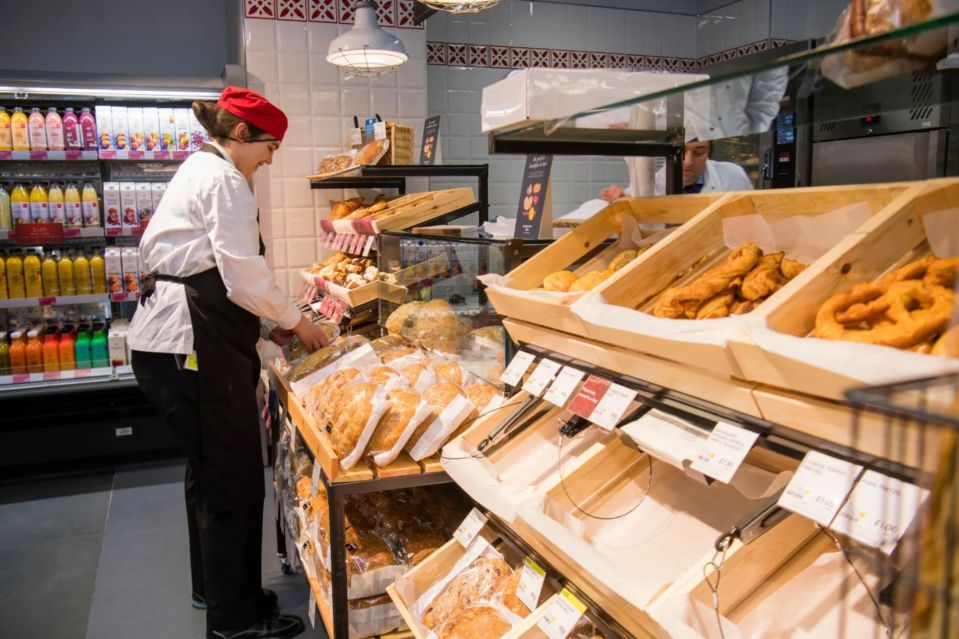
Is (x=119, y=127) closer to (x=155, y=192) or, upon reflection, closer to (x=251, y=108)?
(x=155, y=192)

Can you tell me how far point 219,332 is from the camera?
2887 mm

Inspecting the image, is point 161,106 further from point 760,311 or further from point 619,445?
point 760,311

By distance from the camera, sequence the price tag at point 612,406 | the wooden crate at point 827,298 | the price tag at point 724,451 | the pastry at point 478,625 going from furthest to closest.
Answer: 1. the pastry at point 478,625
2. the price tag at point 612,406
3. the price tag at point 724,451
4. the wooden crate at point 827,298

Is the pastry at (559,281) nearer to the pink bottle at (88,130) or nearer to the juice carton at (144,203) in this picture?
the juice carton at (144,203)

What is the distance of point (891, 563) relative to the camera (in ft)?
3.26

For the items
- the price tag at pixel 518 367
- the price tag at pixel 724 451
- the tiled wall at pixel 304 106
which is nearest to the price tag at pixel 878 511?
the price tag at pixel 724 451

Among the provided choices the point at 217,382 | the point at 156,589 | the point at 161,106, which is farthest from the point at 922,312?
the point at 161,106

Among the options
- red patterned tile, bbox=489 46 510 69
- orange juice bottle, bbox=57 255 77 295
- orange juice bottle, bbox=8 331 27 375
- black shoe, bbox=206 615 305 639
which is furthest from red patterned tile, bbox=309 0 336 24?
black shoe, bbox=206 615 305 639

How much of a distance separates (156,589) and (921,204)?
339cm

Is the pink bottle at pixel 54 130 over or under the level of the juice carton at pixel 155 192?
over

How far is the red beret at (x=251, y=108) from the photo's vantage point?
2.94m

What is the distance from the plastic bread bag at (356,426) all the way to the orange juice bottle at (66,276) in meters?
3.57

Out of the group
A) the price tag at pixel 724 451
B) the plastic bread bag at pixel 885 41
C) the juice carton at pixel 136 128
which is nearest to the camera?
the plastic bread bag at pixel 885 41

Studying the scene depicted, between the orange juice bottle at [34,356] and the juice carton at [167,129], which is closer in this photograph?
the orange juice bottle at [34,356]
